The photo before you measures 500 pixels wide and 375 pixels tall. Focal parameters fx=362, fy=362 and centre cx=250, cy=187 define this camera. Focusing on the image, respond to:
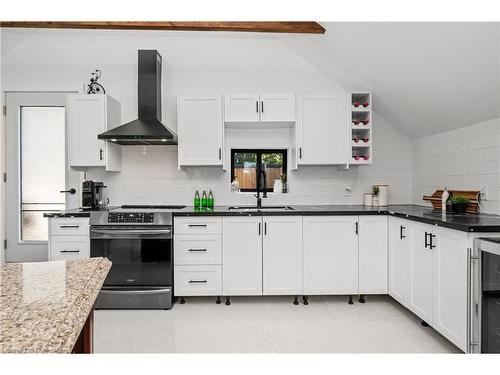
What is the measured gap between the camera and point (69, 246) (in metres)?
3.52

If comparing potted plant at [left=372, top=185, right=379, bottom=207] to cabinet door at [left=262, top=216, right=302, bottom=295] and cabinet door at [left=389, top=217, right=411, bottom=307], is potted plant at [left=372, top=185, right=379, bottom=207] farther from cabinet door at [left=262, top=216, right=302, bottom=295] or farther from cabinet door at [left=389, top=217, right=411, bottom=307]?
cabinet door at [left=262, top=216, right=302, bottom=295]

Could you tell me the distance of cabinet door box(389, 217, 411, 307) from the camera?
3127 millimetres

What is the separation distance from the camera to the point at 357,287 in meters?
3.54

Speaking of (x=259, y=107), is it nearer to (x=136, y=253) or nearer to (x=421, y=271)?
(x=136, y=253)

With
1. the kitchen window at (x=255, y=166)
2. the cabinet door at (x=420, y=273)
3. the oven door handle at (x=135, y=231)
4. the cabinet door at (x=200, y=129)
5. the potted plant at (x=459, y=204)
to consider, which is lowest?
the cabinet door at (x=420, y=273)

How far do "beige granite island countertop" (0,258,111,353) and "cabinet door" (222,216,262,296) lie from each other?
2156 mm

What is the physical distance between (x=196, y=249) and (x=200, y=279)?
11.7 inches

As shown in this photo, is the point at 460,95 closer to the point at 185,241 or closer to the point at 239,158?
the point at 239,158

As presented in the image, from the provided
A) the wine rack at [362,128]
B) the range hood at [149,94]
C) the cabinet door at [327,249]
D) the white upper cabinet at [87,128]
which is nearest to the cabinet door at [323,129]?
the wine rack at [362,128]

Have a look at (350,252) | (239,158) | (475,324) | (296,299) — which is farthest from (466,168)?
(239,158)

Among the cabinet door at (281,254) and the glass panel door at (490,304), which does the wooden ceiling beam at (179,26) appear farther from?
the glass panel door at (490,304)

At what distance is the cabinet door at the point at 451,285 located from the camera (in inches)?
89.9

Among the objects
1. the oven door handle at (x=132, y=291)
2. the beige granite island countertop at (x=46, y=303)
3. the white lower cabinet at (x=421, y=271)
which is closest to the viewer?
the beige granite island countertop at (x=46, y=303)

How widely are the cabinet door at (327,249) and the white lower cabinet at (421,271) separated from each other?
62 cm
